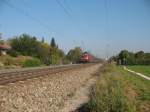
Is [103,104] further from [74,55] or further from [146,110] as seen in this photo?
[74,55]

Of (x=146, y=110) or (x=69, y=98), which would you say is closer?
(x=146, y=110)

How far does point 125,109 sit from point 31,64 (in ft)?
184

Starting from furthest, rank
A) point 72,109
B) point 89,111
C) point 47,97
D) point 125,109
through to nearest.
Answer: point 47,97, point 72,109, point 89,111, point 125,109

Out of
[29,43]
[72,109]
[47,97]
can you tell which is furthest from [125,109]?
[29,43]

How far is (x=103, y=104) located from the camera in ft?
39.9

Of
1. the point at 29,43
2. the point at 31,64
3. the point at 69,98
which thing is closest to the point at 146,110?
the point at 69,98

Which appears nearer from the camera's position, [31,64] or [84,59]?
[31,64]

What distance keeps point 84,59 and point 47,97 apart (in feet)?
285

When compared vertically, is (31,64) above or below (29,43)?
below

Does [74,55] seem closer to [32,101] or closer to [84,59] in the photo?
[84,59]

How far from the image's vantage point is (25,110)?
12445 mm

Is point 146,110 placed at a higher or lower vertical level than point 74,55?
lower

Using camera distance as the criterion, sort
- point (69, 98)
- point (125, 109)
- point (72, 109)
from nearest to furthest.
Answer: point (125, 109)
point (72, 109)
point (69, 98)

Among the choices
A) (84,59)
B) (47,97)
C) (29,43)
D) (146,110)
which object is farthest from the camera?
(29,43)
